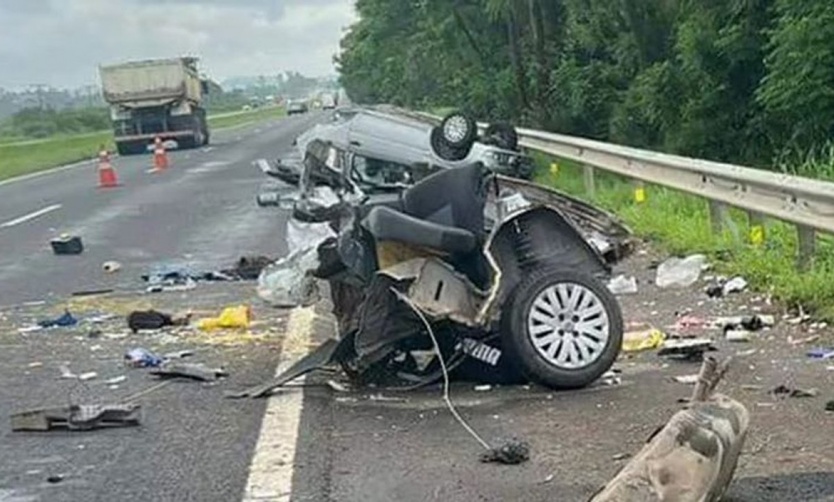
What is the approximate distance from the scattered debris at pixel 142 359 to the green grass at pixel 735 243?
397 cm

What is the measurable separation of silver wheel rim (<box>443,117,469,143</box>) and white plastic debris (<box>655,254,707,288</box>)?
2.68m

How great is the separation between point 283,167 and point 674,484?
1159 centimetres

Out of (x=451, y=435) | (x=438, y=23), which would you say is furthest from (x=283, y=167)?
(x=438, y=23)

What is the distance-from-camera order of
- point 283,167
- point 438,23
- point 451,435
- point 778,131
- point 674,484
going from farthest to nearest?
point 438,23, point 778,131, point 283,167, point 451,435, point 674,484

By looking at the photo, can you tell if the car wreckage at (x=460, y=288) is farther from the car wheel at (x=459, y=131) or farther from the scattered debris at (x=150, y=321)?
the car wheel at (x=459, y=131)

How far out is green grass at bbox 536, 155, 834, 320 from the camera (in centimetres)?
948

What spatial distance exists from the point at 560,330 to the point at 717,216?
5455 millimetres

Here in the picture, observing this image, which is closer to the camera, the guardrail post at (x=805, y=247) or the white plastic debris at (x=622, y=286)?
the guardrail post at (x=805, y=247)

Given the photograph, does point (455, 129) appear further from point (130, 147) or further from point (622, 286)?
point (130, 147)

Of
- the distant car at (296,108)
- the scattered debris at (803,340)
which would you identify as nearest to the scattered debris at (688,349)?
the scattered debris at (803,340)

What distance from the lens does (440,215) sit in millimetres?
7816

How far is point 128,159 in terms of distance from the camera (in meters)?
47.6

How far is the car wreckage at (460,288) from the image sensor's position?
7.59 meters

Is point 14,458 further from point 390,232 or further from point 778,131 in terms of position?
point 778,131
